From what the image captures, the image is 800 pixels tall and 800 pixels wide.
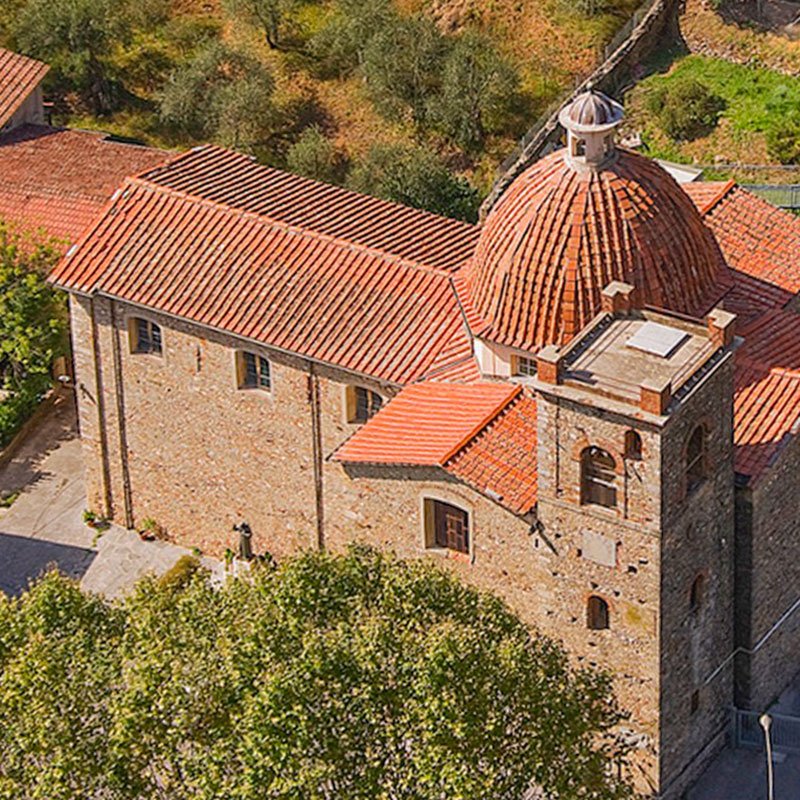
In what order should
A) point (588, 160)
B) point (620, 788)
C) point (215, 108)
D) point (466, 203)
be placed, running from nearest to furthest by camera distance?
1. point (620, 788)
2. point (588, 160)
3. point (466, 203)
4. point (215, 108)

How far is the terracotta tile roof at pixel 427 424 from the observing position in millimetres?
45531

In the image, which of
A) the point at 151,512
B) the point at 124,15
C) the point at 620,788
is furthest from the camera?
the point at 124,15

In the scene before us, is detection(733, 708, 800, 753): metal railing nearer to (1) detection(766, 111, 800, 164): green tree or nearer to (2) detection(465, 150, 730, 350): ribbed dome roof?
(2) detection(465, 150, 730, 350): ribbed dome roof

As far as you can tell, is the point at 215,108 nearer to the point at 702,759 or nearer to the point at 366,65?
the point at 366,65

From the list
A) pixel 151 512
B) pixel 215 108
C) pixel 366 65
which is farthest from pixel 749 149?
pixel 151 512

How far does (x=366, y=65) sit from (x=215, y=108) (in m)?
5.79

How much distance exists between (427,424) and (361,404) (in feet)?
13.2

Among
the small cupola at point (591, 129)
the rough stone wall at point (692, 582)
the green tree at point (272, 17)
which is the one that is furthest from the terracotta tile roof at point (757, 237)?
the green tree at point (272, 17)

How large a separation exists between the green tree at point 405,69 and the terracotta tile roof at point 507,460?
28.2 m

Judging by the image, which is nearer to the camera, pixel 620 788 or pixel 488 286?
pixel 620 788

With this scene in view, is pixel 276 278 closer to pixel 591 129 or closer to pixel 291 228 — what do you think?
pixel 291 228

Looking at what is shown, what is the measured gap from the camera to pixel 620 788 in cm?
4019

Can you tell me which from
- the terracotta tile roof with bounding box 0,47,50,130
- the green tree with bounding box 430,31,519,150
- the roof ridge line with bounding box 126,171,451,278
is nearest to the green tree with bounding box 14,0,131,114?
the terracotta tile roof with bounding box 0,47,50,130

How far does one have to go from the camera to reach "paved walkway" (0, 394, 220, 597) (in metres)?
54.7
